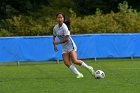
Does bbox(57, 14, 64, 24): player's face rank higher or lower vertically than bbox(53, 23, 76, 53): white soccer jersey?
higher

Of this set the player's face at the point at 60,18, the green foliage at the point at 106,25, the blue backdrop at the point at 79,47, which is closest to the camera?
the player's face at the point at 60,18

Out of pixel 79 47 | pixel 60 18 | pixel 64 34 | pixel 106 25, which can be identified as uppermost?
pixel 60 18

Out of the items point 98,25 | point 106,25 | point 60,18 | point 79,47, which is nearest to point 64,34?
point 60,18

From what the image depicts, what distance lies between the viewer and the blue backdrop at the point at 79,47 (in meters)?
22.6

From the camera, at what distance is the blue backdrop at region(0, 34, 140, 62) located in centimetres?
2264

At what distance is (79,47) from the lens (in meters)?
23.6

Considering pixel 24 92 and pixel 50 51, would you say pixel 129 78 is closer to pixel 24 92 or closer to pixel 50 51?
pixel 24 92

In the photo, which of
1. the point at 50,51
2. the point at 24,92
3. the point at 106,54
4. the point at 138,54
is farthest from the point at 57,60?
the point at 24,92

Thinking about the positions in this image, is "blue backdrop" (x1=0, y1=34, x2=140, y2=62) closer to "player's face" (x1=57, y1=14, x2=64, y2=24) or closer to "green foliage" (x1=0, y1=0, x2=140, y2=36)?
"green foliage" (x1=0, y1=0, x2=140, y2=36)

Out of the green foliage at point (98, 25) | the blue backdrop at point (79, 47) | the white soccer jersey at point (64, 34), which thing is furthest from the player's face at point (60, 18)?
the green foliage at point (98, 25)

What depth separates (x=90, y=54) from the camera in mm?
23703

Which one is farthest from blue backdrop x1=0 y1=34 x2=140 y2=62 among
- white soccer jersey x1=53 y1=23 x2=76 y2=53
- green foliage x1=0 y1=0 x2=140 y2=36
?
white soccer jersey x1=53 y1=23 x2=76 y2=53

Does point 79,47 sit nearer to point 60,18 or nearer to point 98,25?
point 98,25

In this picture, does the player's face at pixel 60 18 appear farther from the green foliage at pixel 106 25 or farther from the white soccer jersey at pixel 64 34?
the green foliage at pixel 106 25
